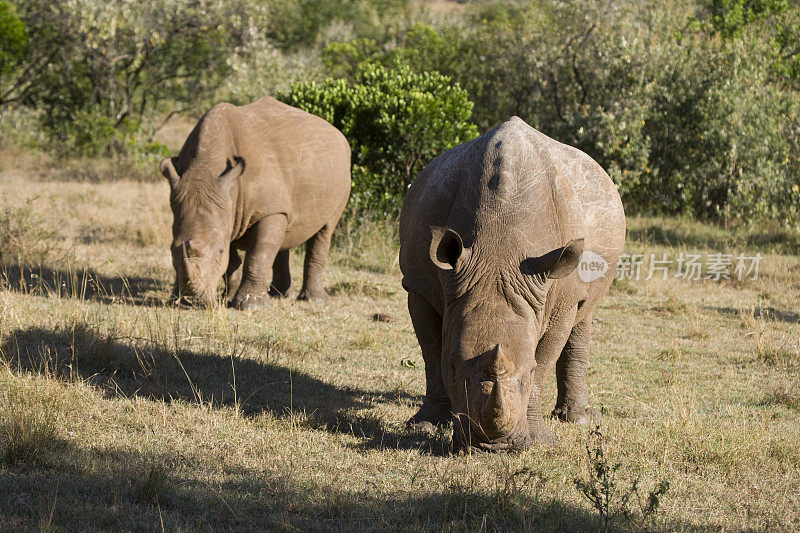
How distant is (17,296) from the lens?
350 inches

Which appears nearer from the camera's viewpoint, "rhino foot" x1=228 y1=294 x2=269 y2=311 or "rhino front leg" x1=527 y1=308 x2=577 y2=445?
"rhino front leg" x1=527 y1=308 x2=577 y2=445

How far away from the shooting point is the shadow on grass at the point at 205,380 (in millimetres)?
6562

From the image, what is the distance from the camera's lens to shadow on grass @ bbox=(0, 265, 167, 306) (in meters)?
9.98

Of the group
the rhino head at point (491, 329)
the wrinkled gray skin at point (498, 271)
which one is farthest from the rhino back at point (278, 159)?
the rhino head at point (491, 329)

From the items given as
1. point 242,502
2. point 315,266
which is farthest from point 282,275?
point 242,502

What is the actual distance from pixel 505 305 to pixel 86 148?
19.5m

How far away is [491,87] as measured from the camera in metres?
23.4

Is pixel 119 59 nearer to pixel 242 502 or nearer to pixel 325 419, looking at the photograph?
pixel 325 419

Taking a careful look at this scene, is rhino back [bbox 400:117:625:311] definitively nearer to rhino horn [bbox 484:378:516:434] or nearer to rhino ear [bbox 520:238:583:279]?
rhino ear [bbox 520:238:583:279]

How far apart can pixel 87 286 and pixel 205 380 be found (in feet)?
13.7

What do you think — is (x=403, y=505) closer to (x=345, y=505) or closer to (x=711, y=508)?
(x=345, y=505)

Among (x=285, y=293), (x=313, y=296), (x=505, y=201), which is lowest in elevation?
(x=285, y=293)

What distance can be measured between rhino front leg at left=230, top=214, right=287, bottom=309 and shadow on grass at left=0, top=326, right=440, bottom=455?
2.34 m

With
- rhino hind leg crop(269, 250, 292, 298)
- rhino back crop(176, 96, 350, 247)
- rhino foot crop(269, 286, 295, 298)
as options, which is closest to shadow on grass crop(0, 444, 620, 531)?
rhino back crop(176, 96, 350, 247)
